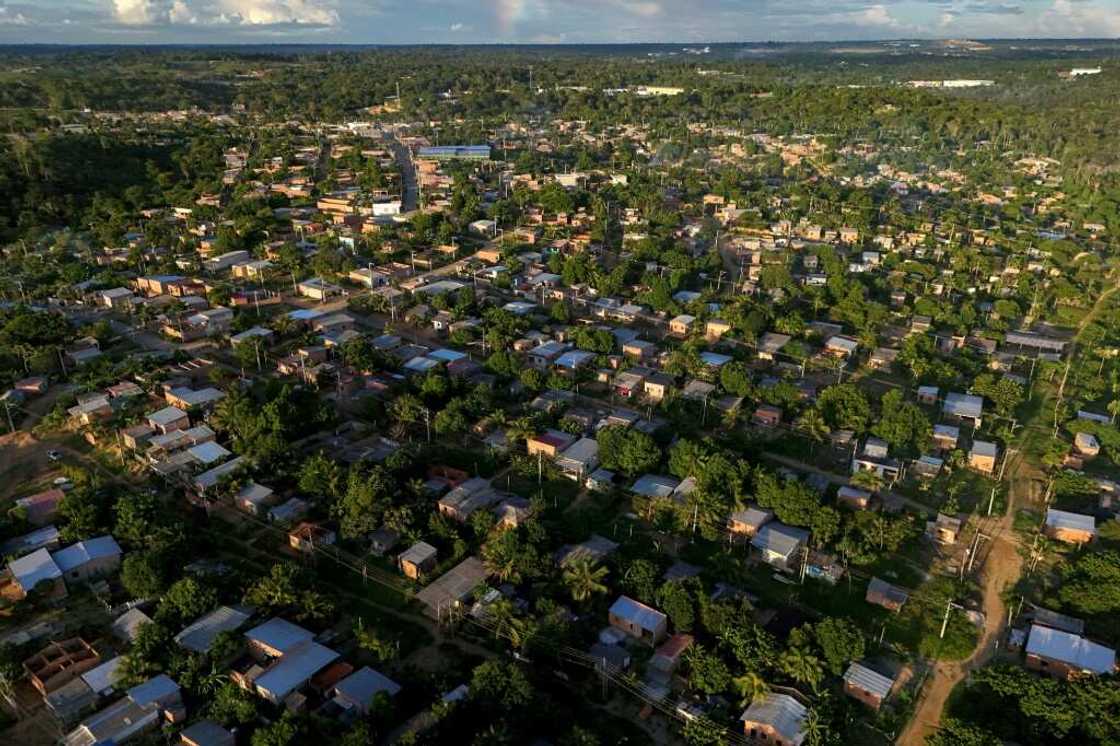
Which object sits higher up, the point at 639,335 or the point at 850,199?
the point at 850,199

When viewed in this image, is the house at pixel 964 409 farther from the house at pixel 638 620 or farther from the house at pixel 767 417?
the house at pixel 638 620

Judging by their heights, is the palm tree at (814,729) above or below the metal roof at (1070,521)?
below

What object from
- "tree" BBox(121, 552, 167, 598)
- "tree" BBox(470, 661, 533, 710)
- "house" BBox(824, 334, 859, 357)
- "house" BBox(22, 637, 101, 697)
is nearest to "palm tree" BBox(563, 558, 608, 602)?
"tree" BBox(470, 661, 533, 710)

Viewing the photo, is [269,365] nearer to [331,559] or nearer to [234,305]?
[234,305]

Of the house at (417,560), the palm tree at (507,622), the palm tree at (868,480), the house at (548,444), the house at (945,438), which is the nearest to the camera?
the palm tree at (507,622)

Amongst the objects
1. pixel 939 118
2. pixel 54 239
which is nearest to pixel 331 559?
pixel 54 239

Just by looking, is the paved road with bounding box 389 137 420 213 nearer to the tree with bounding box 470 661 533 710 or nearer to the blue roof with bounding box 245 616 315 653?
the blue roof with bounding box 245 616 315 653

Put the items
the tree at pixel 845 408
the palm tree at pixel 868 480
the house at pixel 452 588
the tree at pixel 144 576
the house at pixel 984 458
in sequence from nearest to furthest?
1. the tree at pixel 144 576
2. the house at pixel 452 588
3. the palm tree at pixel 868 480
4. the house at pixel 984 458
5. the tree at pixel 845 408

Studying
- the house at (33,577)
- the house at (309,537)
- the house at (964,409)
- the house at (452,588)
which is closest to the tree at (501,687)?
the house at (452,588)

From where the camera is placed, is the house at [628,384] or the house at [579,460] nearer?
the house at [579,460]
